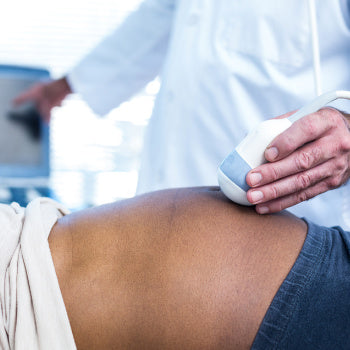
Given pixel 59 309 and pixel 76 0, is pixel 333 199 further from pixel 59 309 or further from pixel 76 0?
pixel 76 0

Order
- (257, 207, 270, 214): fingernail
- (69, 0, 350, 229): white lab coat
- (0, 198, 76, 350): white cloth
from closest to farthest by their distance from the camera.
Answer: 1. (0, 198, 76, 350): white cloth
2. (257, 207, 270, 214): fingernail
3. (69, 0, 350, 229): white lab coat

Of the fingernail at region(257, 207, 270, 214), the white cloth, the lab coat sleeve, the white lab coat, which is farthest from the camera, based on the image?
the lab coat sleeve

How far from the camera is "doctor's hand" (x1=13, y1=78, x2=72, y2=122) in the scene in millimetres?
1603

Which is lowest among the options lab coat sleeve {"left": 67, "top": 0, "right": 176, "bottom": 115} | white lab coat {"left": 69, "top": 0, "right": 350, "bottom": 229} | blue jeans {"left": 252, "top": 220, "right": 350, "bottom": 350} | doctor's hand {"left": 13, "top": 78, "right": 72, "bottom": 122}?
blue jeans {"left": 252, "top": 220, "right": 350, "bottom": 350}

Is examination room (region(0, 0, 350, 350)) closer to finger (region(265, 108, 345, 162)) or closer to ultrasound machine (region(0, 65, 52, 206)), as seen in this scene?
finger (region(265, 108, 345, 162))

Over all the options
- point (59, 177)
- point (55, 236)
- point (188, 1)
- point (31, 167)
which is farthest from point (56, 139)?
point (55, 236)

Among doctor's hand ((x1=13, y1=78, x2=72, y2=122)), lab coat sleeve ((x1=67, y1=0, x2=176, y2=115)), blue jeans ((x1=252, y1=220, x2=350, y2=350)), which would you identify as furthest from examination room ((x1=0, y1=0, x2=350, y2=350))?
doctor's hand ((x1=13, y1=78, x2=72, y2=122))

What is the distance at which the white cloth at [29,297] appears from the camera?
58 cm

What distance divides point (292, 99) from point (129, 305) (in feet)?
2.21

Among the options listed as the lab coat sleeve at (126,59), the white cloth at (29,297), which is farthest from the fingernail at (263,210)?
the lab coat sleeve at (126,59)

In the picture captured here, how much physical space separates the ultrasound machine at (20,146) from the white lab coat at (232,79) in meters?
0.46

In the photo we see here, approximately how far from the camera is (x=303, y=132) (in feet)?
2.22

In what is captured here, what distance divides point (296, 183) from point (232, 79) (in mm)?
512

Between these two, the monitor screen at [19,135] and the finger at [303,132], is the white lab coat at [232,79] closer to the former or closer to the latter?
the finger at [303,132]
